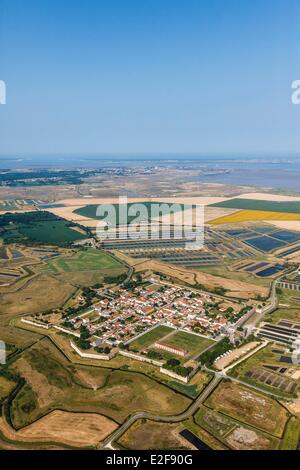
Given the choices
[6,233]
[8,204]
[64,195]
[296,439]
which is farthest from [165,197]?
[296,439]

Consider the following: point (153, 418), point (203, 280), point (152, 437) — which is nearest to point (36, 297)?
point (203, 280)

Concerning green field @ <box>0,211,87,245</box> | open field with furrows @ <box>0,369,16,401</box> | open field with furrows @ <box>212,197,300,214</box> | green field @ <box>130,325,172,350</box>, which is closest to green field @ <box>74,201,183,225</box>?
green field @ <box>0,211,87,245</box>

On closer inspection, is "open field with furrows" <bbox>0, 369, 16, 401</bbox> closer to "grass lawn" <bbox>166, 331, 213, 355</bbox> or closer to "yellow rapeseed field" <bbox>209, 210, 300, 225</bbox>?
"grass lawn" <bbox>166, 331, 213, 355</bbox>

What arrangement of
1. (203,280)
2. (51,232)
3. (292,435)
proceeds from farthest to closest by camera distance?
(51,232), (203,280), (292,435)

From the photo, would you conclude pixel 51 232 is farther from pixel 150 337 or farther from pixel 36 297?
pixel 150 337

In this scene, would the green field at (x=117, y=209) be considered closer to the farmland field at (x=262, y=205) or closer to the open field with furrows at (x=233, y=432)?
the farmland field at (x=262, y=205)

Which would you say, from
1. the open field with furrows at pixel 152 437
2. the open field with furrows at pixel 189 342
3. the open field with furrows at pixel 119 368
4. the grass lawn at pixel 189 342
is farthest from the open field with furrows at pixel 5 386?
the grass lawn at pixel 189 342
